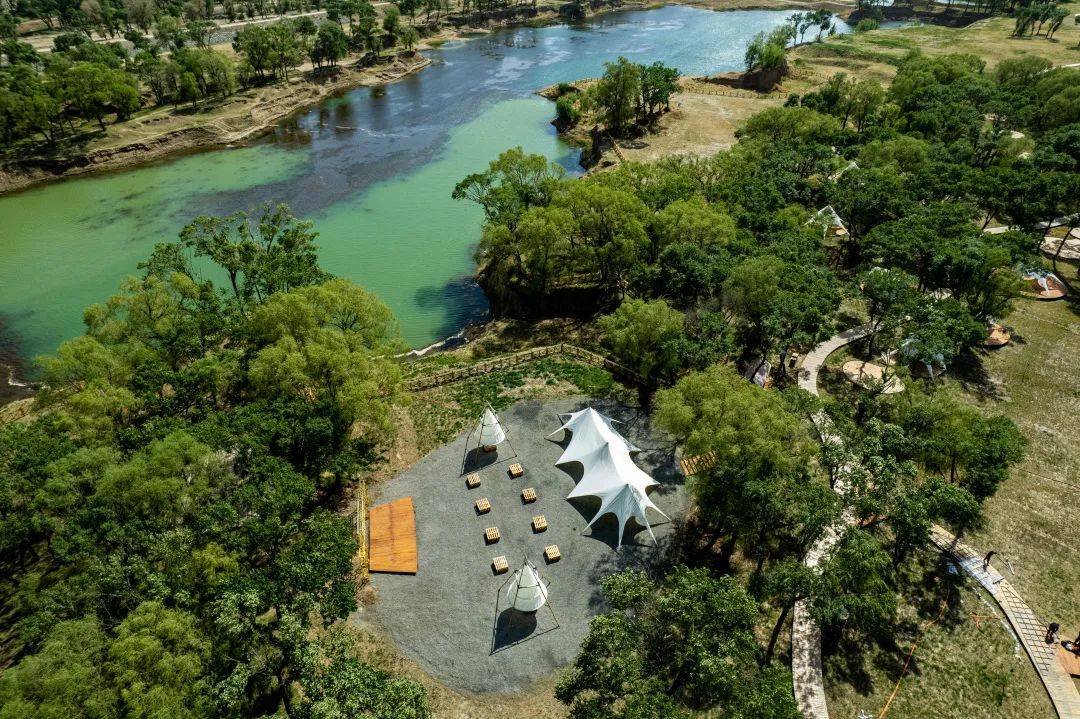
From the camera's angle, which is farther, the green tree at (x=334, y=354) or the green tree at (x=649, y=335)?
→ the green tree at (x=649, y=335)

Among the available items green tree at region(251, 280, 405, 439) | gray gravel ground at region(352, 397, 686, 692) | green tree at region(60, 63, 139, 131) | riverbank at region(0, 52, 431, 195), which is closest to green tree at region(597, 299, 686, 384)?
gray gravel ground at region(352, 397, 686, 692)

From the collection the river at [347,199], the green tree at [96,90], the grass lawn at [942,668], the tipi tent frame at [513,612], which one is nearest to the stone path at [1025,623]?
the grass lawn at [942,668]

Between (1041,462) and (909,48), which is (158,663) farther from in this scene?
→ (909,48)

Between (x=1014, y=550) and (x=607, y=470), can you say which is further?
(x=607, y=470)

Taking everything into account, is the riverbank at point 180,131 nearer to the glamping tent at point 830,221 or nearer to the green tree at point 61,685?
the green tree at point 61,685

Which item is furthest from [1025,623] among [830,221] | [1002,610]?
[830,221]

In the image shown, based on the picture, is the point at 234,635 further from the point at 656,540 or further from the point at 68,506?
the point at 656,540

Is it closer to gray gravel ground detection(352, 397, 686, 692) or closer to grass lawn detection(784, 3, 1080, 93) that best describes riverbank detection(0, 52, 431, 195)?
gray gravel ground detection(352, 397, 686, 692)
